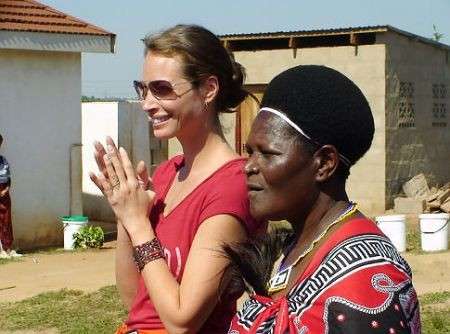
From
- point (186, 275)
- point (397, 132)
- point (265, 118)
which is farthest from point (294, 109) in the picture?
point (397, 132)

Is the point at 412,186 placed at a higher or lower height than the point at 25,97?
lower

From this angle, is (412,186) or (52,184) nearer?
(52,184)

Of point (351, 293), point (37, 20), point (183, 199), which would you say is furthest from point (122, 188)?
point (37, 20)

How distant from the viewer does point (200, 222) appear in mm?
2527

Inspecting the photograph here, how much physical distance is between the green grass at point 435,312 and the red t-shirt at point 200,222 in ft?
14.9

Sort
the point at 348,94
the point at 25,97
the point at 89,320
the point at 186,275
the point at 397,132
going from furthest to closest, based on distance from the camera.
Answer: the point at 397,132 < the point at 25,97 < the point at 89,320 < the point at 186,275 < the point at 348,94

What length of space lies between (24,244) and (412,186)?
687 cm

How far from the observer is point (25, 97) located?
11719 millimetres

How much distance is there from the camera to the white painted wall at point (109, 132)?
14.1m

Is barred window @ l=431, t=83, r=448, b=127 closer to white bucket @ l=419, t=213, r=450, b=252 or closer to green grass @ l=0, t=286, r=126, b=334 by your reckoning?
white bucket @ l=419, t=213, r=450, b=252

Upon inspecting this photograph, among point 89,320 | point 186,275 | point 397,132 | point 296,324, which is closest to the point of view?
point 296,324

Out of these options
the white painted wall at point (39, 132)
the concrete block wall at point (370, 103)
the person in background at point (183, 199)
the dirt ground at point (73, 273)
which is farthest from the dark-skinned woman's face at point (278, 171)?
the concrete block wall at point (370, 103)

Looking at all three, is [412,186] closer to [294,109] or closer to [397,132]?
[397,132]

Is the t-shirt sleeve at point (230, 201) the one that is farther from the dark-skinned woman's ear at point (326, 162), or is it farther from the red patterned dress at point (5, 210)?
the red patterned dress at point (5, 210)
